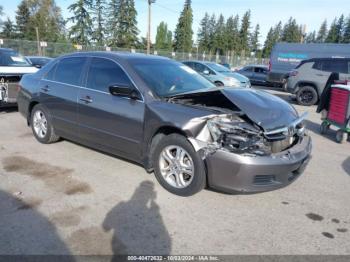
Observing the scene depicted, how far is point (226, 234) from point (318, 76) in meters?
11.3

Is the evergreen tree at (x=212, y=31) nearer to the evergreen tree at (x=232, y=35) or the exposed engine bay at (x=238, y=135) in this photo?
the evergreen tree at (x=232, y=35)

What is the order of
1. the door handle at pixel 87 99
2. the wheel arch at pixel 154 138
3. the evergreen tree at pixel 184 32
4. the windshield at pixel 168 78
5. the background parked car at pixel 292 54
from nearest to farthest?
1. the wheel arch at pixel 154 138
2. the windshield at pixel 168 78
3. the door handle at pixel 87 99
4. the background parked car at pixel 292 54
5. the evergreen tree at pixel 184 32

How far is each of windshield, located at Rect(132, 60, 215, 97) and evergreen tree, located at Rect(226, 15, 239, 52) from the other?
8187 cm

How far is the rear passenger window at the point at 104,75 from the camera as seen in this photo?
14.8 ft

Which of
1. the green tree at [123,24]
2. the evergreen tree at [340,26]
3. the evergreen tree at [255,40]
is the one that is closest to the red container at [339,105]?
the green tree at [123,24]

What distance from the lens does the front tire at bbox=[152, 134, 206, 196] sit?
3684 mm

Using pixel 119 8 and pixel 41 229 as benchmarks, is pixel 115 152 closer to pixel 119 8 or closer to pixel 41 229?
pixel 41 229

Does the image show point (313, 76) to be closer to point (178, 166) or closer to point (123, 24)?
point (178, 166)

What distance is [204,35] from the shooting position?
9325 cm

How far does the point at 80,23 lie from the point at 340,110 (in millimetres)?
52303


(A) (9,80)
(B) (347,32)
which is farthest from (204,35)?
(A) (9,80)

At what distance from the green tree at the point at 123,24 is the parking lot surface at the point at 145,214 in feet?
172

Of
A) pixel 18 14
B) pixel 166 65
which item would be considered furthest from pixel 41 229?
pixel 18 14

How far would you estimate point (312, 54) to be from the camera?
60.9ft
